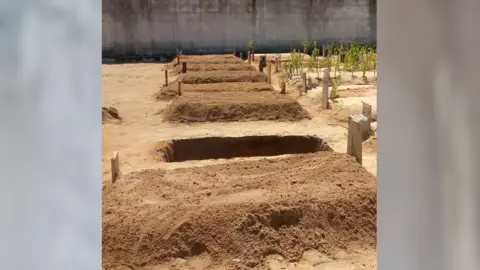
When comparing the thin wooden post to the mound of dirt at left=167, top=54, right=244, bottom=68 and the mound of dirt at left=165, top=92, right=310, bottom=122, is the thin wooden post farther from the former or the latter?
the mound of dirt at left=165, top=92, right=310, bottom=122

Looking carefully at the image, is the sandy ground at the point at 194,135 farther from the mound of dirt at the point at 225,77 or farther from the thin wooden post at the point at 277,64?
the mound of dirt at the point at 225,77

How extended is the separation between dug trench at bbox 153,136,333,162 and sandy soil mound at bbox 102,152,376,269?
2445mm

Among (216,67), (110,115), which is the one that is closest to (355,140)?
(110,115)

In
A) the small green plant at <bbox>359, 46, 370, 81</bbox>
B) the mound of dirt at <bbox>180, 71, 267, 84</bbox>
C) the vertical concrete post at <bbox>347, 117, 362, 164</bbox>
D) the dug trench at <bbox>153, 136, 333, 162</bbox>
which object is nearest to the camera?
the vertical concrete post at <bbox>347, 117, 362, 164</bbox>

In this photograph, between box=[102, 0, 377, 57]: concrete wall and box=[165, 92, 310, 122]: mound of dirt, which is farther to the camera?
box=[102, 0, 377, 57]: concrete wall

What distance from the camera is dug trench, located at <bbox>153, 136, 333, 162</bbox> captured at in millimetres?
9078

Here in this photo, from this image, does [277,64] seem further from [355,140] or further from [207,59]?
[355,140]

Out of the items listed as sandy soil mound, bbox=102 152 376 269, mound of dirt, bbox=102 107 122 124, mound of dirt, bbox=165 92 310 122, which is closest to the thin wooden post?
mound of dirt, bbox=165 92 310 122

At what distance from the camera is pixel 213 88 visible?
484 inches

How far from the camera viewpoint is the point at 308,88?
12812 mm

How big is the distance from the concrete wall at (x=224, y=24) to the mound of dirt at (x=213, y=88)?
486 centimetres

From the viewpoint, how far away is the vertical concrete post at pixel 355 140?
7.23 m

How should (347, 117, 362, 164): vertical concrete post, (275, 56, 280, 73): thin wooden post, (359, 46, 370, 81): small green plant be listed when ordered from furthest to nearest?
(275, 56, 280, 73): thin wooden post
(359, 46, 370, 81): small green plant
(347, 117, 362, 164): vertical concrete post

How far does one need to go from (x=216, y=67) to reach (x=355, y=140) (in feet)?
25.1
